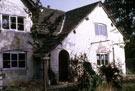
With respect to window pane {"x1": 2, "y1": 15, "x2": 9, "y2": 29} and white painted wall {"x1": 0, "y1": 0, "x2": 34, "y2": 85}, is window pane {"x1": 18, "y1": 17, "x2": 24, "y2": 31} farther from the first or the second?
window pane {"x1": 2, "y1": 15, "x2": 9, "y2": 29}

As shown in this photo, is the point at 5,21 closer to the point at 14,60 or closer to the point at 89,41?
the point at 14,60

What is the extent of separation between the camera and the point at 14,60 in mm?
17672

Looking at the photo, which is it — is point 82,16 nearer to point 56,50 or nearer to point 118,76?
point 56,50

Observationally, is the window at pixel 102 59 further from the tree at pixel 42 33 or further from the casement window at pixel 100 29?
the tree at pixel 42 33

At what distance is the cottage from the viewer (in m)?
17.3

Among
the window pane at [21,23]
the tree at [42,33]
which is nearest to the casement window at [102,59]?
the tree at [42,33]

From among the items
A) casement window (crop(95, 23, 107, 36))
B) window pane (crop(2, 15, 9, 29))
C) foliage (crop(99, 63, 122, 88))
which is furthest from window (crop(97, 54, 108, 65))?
window pane (crop(2, 15, 9, 29))

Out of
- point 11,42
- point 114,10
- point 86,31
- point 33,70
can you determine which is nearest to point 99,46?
point 86,31

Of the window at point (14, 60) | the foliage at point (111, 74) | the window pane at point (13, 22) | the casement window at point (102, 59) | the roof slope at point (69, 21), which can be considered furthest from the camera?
the casement window at point (102, 59)

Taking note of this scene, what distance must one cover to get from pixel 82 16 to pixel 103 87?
10.0 metres

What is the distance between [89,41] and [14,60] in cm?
789

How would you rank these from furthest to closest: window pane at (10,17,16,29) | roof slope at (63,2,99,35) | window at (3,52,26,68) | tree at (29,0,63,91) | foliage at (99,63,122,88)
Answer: roof slope at (63,2,99,35), window pane at (10,17,16,29), window at (3,52,26,68), tree at (29,0,63,91), foliage at (99,63,122,88)

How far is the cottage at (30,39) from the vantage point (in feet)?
56.8

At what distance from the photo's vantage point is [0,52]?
1680cm
